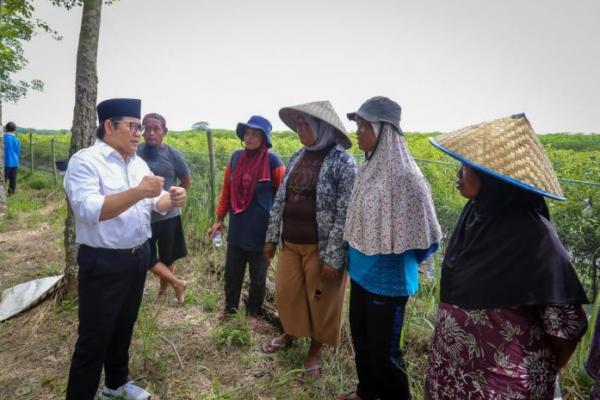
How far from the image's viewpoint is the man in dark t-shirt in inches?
124

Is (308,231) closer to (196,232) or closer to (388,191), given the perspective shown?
(388,191)

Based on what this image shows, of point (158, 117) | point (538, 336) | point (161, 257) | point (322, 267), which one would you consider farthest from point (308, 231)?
point (158, 117)

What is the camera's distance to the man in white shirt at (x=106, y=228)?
1599 mm

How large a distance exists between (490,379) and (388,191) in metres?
0.90

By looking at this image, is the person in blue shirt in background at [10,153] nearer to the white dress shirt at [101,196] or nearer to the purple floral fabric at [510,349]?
the white dress shirt at [101,196]

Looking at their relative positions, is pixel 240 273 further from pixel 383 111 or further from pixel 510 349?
pixel 510 349

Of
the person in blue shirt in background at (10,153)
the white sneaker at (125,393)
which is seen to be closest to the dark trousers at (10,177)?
the person in blue shirt in background at (10,153)

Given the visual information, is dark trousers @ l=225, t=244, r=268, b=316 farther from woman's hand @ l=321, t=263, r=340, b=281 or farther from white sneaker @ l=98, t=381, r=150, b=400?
white sneaker @ l=98, t=381, r=150, b=400

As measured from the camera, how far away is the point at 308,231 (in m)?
2.34

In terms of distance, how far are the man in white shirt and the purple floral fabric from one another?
4.59ft

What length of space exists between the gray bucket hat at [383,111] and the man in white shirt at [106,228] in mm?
1092

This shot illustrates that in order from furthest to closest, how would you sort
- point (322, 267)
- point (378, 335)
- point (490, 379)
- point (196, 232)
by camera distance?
point (196, 232) < point (322, 267) < point (378, 335) < point (490, 379)

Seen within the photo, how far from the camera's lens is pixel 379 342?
1859mm

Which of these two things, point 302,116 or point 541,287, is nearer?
point 541,287
